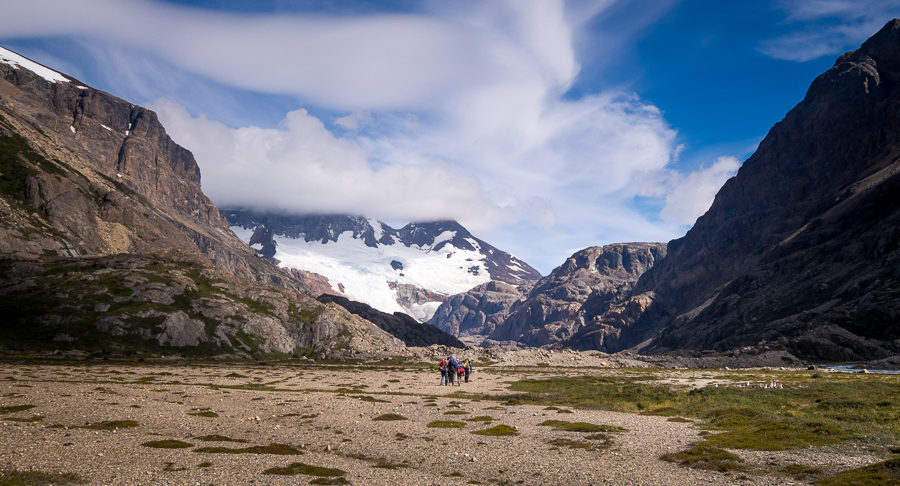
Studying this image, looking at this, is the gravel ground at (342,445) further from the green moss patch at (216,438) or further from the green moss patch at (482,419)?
the green moss patch at (482,419)

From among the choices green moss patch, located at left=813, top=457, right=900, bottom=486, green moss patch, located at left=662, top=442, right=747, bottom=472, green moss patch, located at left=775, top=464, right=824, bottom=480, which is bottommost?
green moss patch, located at left=662, top=442, right=747, bottom=472

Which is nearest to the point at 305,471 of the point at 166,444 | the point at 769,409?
the point at 166,444

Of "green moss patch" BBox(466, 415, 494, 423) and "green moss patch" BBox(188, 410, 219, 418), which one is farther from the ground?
"green moss patch" BBox(466, 415, 494, 423)

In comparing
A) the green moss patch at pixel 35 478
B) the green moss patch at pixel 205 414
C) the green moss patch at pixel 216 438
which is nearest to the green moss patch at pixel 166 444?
the green moss patch at pixel 216 438

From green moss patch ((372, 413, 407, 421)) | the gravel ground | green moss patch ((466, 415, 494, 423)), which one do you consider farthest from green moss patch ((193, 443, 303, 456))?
green moss patch ((466, 415, 494, 423))

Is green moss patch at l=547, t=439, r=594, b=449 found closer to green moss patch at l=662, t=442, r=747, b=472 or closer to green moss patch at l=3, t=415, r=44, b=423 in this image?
green moss patch at l=662, t=442, r=747, b=472

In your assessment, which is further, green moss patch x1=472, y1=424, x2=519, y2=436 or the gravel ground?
green moss patch x1=472, y1=424, x2=519, y2=436

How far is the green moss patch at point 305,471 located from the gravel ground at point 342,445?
2.12 feet

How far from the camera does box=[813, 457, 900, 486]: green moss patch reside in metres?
21.1

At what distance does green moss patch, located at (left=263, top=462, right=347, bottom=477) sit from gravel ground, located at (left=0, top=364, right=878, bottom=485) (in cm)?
65

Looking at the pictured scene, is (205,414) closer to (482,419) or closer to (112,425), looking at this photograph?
(112,425)

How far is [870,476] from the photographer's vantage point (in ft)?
71.9

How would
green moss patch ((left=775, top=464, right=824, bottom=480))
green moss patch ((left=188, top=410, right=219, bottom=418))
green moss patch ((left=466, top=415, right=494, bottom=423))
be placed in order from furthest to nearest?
green moss patch ((left=466, top=415, right=494, bottom=423))
green moss patch ((left=188, top=410, right=219, bottom=418))
green moss patch ((left=775, top=464, right=824, bottom=480))

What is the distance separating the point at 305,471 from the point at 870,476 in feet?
84.1
